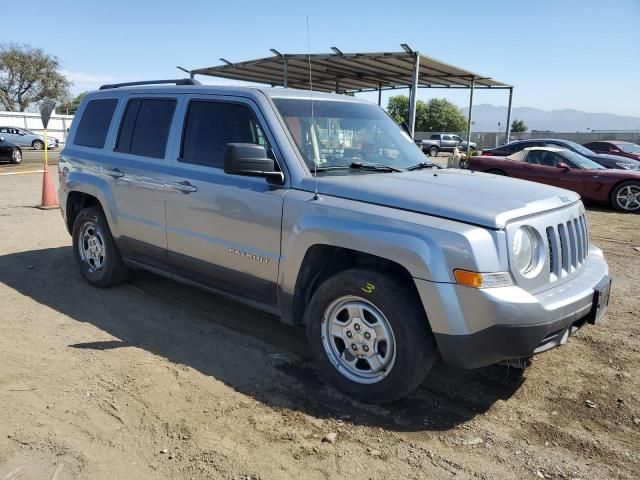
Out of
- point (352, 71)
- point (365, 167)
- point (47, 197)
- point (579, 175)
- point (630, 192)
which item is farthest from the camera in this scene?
point (352, 71)

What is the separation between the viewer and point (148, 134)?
4863 mm

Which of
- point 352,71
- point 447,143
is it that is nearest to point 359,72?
point 352,71

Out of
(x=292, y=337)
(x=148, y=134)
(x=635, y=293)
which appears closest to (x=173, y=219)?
(x=148, y=134)

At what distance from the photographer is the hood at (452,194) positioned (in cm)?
310

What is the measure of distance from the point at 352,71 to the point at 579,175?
9864 millimetres

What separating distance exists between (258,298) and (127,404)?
116 cm

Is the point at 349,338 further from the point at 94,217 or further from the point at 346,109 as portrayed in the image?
the point at 94,217

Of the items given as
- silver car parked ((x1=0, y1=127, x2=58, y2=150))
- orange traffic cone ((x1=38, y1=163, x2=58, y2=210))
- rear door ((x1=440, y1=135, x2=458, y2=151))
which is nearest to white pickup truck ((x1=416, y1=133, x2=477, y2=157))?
rear door ((x1=440, y1=135, x2=458, y2=151))

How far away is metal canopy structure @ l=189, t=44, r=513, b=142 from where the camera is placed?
16.1 m

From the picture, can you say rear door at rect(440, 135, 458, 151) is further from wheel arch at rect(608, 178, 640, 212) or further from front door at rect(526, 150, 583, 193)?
wheel arch at rect(608, 178, 640, 212)

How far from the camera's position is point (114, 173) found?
5.12 meters

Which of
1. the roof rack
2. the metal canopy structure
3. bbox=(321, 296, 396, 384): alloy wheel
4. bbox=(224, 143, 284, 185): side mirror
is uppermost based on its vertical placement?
the metal canopy structure

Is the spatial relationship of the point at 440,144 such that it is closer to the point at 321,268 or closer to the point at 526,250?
the point at 321,268

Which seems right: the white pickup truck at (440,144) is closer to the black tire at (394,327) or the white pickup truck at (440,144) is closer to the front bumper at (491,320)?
the black tire at (394,327)
